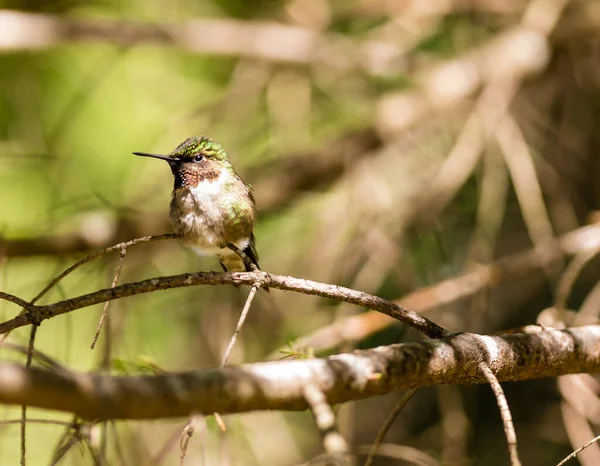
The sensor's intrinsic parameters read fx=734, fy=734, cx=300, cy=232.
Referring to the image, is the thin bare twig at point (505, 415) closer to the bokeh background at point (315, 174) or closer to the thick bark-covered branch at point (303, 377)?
the thick bark-covered branch at point (303, 377)

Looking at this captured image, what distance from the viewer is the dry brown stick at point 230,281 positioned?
1957 mm

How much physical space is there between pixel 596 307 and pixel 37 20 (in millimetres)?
3962

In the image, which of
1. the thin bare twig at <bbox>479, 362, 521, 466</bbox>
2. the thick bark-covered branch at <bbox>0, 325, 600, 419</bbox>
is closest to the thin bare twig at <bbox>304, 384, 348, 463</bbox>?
the thick bark-covered branch at <bbox>0, 325, 600, 419</bbox>

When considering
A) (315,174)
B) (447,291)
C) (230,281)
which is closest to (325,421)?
(230,281)

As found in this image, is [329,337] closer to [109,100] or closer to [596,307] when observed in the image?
[596,307]

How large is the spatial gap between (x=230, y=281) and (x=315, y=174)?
363 cm

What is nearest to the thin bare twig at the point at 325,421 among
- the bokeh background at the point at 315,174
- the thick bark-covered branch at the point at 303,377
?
the thick bark-covered branch at the point at 303,377

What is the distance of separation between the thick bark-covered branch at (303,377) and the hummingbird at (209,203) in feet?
4.60

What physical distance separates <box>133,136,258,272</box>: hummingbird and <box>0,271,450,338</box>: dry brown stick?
0.98 metres

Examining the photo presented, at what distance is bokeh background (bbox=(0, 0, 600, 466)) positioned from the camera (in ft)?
16.2

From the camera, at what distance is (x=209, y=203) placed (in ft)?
11.1

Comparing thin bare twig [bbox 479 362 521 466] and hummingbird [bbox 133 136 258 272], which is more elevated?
hummingbird [bbox 133 136 258 272]

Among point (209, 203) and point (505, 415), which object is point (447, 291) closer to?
point (209, 203)

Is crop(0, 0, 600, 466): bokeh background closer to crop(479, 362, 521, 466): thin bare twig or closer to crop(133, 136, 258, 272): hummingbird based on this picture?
crop(133, 136, 258, 272): hummingbird
